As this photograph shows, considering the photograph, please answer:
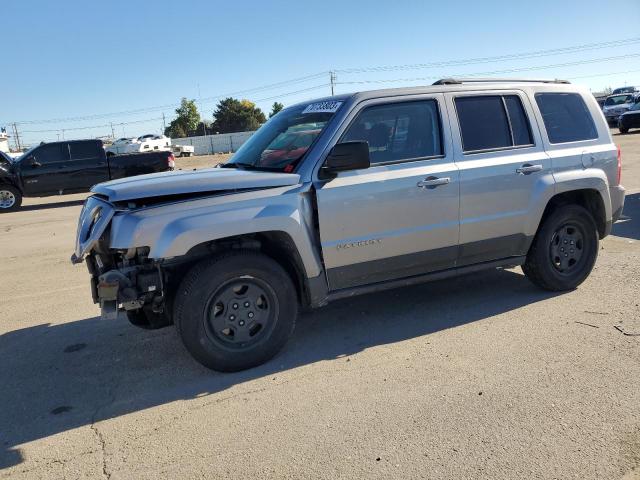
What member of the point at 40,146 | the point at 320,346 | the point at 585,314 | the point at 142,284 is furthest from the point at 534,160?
the point at 40,146

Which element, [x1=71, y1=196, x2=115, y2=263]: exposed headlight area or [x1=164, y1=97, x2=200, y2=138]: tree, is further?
[x1=164, y1=97, x2=200, y2=138]: tree

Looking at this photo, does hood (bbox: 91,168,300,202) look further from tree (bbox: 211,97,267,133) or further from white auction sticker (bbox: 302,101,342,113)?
tree (bbox: 211,97,267,133)

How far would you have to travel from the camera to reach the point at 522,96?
16.8 ft

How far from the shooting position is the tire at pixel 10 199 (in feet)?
50.3

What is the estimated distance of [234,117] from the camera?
84125mm

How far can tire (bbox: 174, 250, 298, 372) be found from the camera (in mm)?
3828

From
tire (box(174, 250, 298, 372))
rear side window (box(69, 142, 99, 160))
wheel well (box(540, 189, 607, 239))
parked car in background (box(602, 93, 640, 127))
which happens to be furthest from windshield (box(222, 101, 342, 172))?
parked car in background (box(602, 93, 640, 127))

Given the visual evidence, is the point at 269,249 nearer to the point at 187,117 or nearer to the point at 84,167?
the point at 84,167

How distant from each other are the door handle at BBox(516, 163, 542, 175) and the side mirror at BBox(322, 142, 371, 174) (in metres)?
1.66

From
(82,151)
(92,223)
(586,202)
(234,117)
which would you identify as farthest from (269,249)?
(234,117)

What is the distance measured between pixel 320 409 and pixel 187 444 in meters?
0.83

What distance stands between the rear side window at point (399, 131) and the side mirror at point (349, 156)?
0.31 meters

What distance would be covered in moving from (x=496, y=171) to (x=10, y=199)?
1482cm

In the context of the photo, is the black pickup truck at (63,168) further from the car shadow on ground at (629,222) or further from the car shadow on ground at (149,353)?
the car shadow on ground at (629,222)
